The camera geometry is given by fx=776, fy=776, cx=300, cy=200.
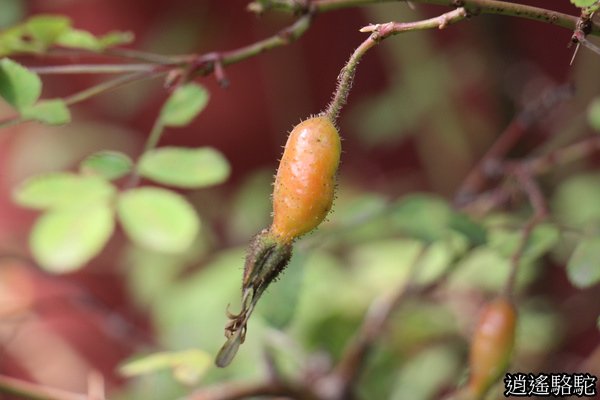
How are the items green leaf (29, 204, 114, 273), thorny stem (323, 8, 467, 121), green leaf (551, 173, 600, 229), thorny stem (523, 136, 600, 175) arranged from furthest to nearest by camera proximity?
green leaf (551, 173, 600, 229)
thorny stem (523, 136, 600, 175)
green leaf (29, 204, 114, 273)
thorny stem (323, 8, 467, 121)

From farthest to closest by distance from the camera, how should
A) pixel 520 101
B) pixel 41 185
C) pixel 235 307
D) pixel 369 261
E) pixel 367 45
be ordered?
1. pixel 369 261
2. pixel 520 101
3. pixel 235 307
4. pixel 41 185
5. pixel 367 45

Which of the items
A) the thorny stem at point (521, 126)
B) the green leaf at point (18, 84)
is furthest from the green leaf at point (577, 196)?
the green leaf at point (18, 84)

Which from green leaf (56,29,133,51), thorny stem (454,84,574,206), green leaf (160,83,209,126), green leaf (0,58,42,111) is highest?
thorny stem (454,84,574,206)

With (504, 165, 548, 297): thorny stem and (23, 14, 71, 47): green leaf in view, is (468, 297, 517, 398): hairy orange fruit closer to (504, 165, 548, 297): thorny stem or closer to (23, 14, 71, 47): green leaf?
(504, 165, 548, 297): thorny stem

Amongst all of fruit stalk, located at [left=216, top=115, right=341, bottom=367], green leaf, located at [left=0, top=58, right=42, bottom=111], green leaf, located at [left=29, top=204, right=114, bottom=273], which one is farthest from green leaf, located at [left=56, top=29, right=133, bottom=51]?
fruit stalk, located at [left=216, top=115, right=341, bottom=367]

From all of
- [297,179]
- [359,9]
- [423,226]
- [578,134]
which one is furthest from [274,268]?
[359,9]

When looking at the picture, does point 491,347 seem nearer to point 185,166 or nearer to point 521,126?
point 185,166

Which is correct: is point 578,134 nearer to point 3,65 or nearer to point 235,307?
point 235,307
